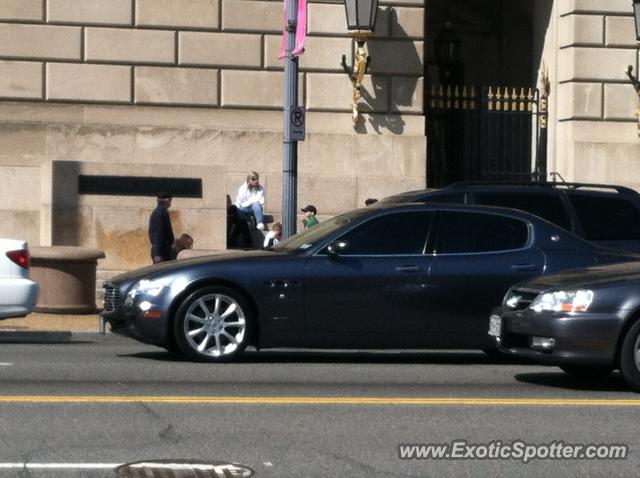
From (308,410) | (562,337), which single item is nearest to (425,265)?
(562,337)

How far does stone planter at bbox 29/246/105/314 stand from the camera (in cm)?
2045

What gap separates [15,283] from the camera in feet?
53.7

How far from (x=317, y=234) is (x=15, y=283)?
3.53m

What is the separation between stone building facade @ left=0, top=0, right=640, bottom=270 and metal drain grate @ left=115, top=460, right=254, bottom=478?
1583cm

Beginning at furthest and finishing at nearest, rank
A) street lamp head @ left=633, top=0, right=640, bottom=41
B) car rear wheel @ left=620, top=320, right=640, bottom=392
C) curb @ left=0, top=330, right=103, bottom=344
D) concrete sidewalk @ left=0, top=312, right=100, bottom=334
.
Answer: street lamp head @ left=633, top=0, right=640, bottom=41, concrete sidewalk @ left=0, top=312, right=100, bottom=334, curb @ left=0, top=330, right=103, bottom=344, car rear wheel @ left=620, top=320, right=640, bottom=392

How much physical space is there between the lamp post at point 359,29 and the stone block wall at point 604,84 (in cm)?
359

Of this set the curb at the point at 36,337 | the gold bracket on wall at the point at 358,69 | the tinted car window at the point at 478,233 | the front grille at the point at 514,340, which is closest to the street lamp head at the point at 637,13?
the gold bracket on wall at the point at 358,69

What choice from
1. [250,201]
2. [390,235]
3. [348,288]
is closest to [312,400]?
[348,288]

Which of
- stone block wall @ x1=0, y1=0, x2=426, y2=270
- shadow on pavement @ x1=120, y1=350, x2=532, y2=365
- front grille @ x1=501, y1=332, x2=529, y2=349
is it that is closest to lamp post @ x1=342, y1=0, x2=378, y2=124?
stone block wall @ x1=0, y1=0, x2=426, y2=270

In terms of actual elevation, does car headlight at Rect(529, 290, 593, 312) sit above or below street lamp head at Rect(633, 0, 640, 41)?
below

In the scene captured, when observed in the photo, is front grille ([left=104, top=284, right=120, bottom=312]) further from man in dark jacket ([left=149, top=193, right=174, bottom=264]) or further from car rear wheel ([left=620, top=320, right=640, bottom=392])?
man in dark jacket ([left=149, top=193, right=174, bottom=264])

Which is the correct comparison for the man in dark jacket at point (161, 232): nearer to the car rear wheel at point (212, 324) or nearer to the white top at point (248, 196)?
the white top at point (248, 196)

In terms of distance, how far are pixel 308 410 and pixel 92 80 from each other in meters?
15.9

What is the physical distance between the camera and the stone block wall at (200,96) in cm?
2556
